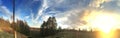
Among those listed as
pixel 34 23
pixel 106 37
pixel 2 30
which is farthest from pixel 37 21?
pixel 106 37

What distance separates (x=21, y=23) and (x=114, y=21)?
113 centimetres

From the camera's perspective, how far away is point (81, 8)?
5984 millimetres

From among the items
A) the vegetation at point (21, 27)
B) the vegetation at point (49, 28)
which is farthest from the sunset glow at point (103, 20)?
the vegetation at point (21, 27)

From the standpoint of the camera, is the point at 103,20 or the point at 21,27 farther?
the point at 21,27

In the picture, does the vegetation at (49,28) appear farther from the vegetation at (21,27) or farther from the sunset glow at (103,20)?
the sunset glow at (103,20)

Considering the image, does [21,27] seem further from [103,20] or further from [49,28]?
[103,20]

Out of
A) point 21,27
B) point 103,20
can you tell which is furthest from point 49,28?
point 103,20

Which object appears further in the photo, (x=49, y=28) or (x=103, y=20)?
(x=49, y=28)

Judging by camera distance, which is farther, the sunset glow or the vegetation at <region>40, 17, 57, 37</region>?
the vegetation at <region>40, 17, 57, 37</region>

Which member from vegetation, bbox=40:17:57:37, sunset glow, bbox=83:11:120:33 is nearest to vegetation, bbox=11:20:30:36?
vegetation, bbox=40:17:57:37

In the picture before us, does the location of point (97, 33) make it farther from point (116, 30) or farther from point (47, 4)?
point (47, 4)

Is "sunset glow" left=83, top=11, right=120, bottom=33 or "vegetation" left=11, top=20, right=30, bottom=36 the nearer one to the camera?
"sunset glow" left=83, top=11, right=120, bottom=33

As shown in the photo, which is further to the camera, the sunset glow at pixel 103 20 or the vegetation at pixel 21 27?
the vegetation at pixel 21 27

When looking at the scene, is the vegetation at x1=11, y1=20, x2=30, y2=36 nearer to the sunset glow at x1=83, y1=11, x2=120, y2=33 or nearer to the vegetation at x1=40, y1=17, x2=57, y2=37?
the vegetation at x1=40, y1=17, x2=57, y2=37
